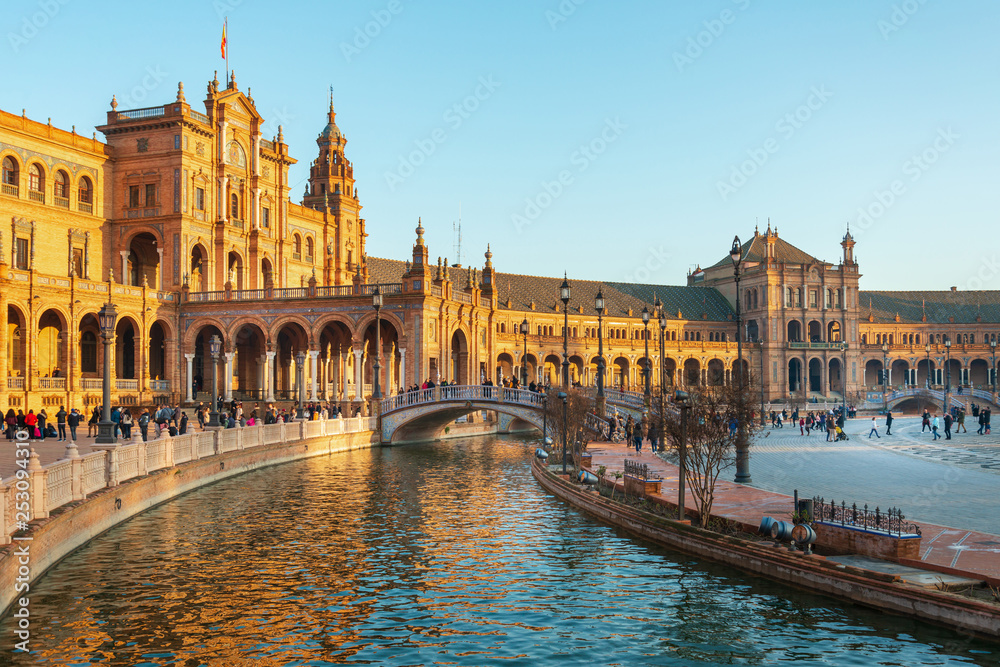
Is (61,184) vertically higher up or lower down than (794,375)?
higher up

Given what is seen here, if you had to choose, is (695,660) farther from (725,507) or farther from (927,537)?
(725,507)

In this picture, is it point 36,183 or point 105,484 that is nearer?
point 105,484

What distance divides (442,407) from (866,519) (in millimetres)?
34405

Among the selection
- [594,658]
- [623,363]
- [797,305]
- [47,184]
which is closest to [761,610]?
[594,658]

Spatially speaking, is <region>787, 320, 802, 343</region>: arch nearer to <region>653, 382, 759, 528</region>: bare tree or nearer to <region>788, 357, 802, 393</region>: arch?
<region>788, 357, 802, 393</region>: arch

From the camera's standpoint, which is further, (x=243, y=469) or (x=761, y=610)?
(x=243, y=469)

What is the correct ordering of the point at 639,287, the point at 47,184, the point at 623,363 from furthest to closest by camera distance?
the point at 639,287 → the point at 623,363 → the point at 47,184

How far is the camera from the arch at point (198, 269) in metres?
64.3

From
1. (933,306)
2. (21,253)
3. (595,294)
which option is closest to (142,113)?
(21,253)

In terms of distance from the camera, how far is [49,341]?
55.1 m

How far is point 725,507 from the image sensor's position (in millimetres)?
21891

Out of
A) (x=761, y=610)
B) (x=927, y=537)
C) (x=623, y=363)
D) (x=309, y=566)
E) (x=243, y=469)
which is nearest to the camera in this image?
(x=761, y=610)

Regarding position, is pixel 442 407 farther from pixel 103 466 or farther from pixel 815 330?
pixel 815 330

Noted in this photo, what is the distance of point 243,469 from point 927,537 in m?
25.3
